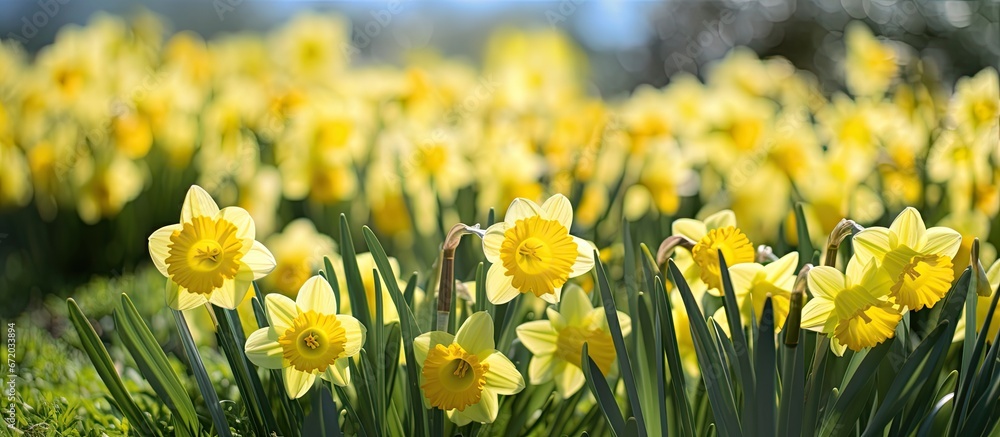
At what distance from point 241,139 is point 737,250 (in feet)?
6.55

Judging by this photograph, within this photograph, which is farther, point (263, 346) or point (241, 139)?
point (241, 139)

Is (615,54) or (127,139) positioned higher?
(127,139)

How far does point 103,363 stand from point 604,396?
24.1 inches

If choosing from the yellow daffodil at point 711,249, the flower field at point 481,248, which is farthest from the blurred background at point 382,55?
the yellow daffodil at point 711,249

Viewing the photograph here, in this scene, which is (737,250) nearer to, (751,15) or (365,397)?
(365,397)

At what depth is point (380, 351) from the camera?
104 centimetres

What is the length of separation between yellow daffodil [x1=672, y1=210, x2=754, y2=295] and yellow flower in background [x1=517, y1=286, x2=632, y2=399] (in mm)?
120

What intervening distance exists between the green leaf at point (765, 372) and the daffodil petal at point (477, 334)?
311mm

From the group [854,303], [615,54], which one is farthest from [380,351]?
[615,54]

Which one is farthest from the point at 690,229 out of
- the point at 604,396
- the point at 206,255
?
the point at 206,255

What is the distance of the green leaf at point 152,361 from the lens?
3.26 feet

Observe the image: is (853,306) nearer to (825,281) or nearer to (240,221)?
(825,281)

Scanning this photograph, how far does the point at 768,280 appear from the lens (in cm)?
108

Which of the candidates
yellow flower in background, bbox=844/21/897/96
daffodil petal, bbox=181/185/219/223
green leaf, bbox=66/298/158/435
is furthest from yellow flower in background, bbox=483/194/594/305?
yellow flower in background, bbox=844/21/897/96
